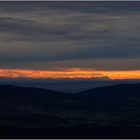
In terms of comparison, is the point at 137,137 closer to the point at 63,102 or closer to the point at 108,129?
the point at 108,129

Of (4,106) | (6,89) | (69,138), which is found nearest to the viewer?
(69,138)

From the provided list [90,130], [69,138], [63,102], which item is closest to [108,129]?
[90,130]

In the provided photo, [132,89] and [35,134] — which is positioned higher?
[132,89]

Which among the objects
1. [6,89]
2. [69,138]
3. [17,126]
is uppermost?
[6,89]

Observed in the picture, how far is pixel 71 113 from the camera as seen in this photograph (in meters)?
29.3

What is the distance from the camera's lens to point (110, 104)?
103ft

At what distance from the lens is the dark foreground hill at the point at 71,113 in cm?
2561

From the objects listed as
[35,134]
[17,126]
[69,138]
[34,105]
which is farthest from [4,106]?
[69,138]

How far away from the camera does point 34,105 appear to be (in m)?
31.0

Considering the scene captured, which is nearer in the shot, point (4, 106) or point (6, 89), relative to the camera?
point (4, 106)

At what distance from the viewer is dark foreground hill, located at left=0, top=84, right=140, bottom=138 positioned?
25.6 m

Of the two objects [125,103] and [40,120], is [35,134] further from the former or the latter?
[125,103]

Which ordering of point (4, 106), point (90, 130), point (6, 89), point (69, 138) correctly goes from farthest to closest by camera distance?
point (6, 89) → point (4, 106) → point (90, 130) → point (69, 138)

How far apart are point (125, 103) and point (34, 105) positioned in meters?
6.19
